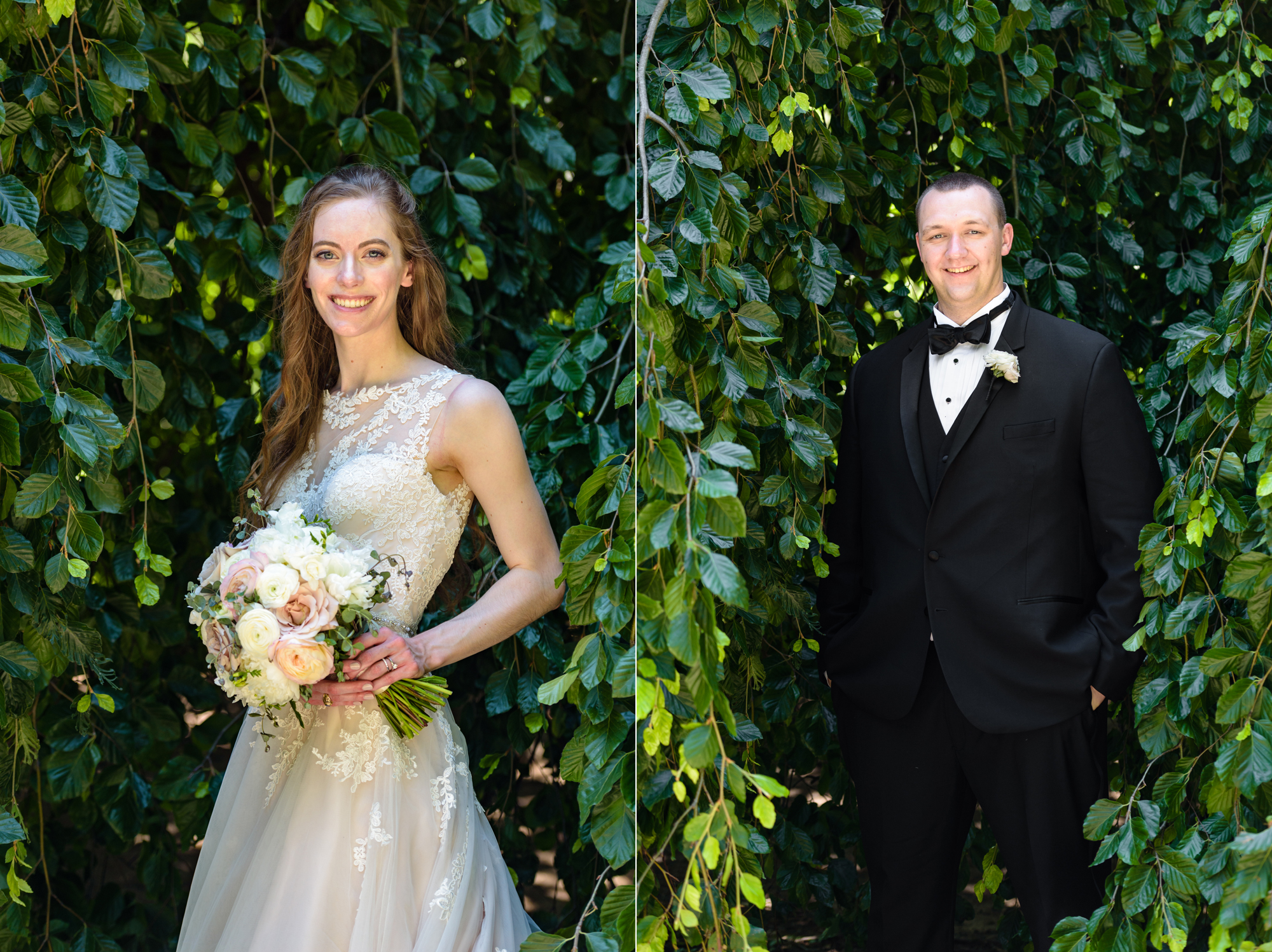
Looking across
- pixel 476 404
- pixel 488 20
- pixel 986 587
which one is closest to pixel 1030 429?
pixel 986 587

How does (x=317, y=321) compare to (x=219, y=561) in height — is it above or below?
above

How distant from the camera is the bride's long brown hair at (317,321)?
167 centimetres

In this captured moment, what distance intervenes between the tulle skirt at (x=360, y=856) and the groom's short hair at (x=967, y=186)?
106 cm

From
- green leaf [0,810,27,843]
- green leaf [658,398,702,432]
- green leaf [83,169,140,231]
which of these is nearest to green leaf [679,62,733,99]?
green leaf [658,398,702,432]

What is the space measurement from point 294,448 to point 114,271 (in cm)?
42

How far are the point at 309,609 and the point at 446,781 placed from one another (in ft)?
1.08

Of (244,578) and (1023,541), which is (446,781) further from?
(1023,541)

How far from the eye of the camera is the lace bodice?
5.12 ft

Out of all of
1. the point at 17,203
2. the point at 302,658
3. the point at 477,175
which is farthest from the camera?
the point at 477,175

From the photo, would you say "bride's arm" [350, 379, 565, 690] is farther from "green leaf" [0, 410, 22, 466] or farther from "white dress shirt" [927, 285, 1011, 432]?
"white dress shirt" [927, 285, 1011, 432]

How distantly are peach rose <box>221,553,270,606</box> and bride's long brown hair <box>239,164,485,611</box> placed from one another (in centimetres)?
32

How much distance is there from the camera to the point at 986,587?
172 centimetres

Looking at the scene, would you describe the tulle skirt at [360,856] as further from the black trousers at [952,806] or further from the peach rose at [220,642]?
the black trousers at [952,806]

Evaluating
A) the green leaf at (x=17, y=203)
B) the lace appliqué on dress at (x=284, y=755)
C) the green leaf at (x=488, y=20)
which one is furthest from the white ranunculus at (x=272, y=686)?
the green leaf at (x=488, y=20)
